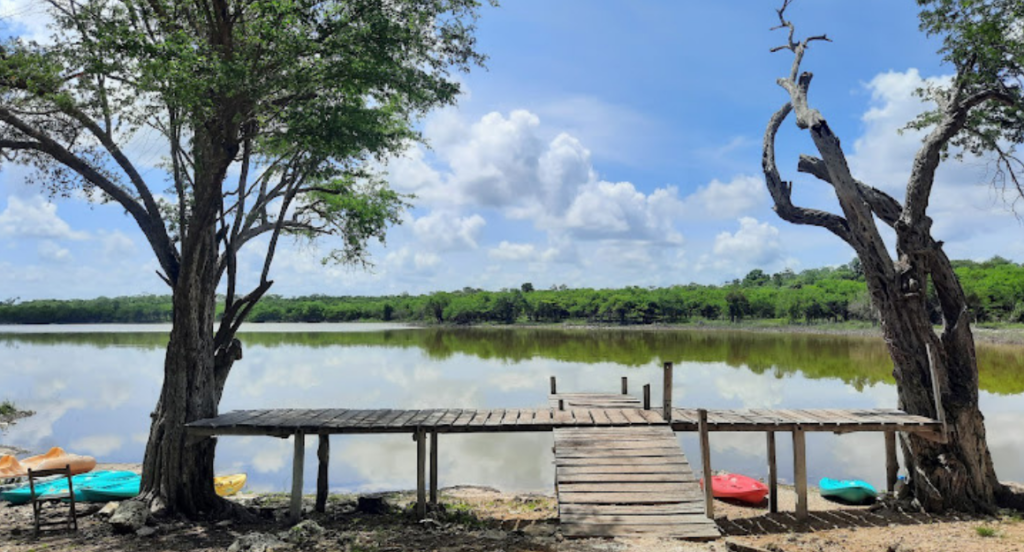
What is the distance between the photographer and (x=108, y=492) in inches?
426

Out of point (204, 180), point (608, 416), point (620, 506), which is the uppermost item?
point (204, 180)

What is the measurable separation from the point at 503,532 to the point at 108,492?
708cm

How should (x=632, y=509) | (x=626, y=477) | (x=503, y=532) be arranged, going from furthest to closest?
1. (x=503, y=532)
2. (x=626, y=477)
3. (x=632, y=509)

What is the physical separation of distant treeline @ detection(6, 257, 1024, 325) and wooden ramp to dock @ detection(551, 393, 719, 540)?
194 feet

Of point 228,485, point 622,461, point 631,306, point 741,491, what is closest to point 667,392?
point 622,461

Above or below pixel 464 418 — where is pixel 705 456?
below

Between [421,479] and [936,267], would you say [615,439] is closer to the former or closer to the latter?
[421,479]

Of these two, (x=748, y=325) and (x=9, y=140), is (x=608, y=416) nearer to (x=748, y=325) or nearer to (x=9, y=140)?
(x=9, y=140)

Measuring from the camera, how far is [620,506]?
8500 millimetres

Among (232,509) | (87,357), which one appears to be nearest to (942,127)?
(232,509)

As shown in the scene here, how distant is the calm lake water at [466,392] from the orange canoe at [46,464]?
11.3 ft

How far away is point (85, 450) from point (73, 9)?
1331cm

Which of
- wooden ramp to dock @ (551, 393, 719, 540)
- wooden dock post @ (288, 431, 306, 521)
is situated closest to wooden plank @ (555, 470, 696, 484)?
wooden ramp to dock @ (551, 393, 719, 540)

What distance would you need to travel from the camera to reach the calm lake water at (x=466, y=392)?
15727 mm
